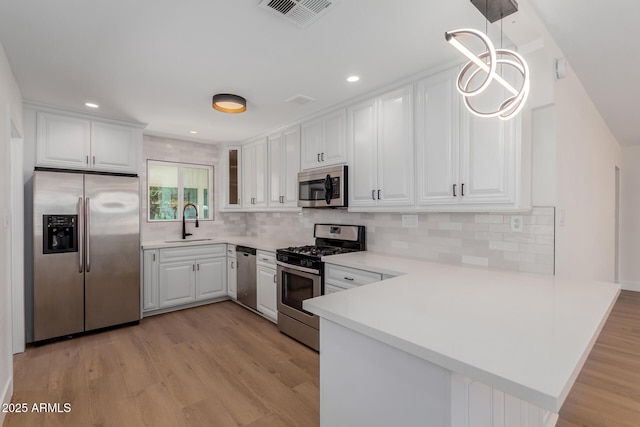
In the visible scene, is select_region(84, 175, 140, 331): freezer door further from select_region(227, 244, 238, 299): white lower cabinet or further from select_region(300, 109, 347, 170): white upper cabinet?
select_region(300, 109, 347, 170): white upper cabinet

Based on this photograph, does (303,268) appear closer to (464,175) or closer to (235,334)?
(235,334)

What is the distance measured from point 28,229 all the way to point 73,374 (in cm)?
158

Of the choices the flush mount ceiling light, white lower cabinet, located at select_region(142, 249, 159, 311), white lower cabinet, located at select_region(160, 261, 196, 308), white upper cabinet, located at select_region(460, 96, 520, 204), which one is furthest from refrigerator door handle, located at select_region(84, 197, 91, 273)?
white upper cabinet, located at select_region(460, 96, 520, 204)

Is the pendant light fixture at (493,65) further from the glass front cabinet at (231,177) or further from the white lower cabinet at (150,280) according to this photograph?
the glass front cabinet at (231,177)

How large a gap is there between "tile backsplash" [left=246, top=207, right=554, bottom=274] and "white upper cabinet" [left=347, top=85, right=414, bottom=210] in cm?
33

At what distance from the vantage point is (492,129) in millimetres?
2078

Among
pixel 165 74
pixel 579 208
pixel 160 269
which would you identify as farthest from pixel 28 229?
pixel 579 208

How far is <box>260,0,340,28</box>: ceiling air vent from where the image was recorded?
1599mm

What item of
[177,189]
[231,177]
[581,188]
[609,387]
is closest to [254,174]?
[231,177]

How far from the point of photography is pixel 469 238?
2459 mm

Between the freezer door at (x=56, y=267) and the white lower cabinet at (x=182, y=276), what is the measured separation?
0.71 meters

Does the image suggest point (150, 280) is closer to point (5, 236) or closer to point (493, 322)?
point (5, 236)

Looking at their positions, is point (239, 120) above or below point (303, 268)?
above

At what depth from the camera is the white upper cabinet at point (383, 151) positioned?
257 centimetres
